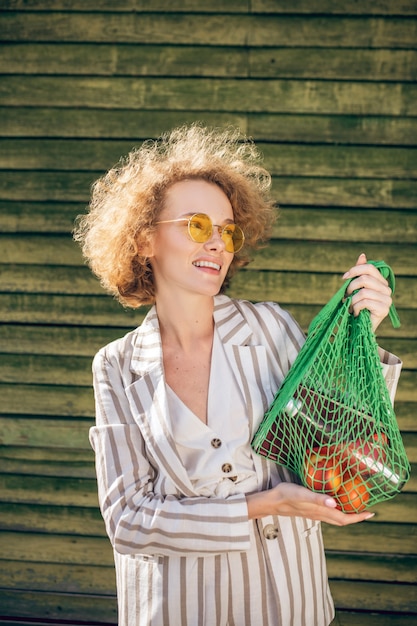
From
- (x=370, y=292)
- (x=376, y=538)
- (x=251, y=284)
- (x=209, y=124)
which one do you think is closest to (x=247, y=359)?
(x=370, y=292)

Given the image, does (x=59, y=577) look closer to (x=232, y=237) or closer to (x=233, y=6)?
(x=232, y=237)

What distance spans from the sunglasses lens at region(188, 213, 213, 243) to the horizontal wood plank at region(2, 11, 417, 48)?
1.51 meters

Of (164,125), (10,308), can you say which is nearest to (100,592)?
(10,308)

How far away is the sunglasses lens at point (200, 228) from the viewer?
193 cm

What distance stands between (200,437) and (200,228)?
0.56m

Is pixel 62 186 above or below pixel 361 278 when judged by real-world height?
above

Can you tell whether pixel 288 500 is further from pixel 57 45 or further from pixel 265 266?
pixel 57 45

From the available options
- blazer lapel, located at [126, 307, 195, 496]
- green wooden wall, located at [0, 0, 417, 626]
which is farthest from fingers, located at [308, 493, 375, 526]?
green wooden wall, located at [0, 0, 417, 626]

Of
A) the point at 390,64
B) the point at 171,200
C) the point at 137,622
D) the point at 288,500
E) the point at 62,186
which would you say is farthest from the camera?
the point at 62,186

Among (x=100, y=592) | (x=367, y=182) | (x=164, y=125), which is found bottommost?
(x=100, y=592)

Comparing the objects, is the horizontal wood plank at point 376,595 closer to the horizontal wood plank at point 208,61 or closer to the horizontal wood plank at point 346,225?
the horizontal wood plank at point 346,225

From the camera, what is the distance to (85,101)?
324 cm

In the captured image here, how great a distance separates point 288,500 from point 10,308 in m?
2.03

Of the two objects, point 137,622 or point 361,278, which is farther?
point 137,622
